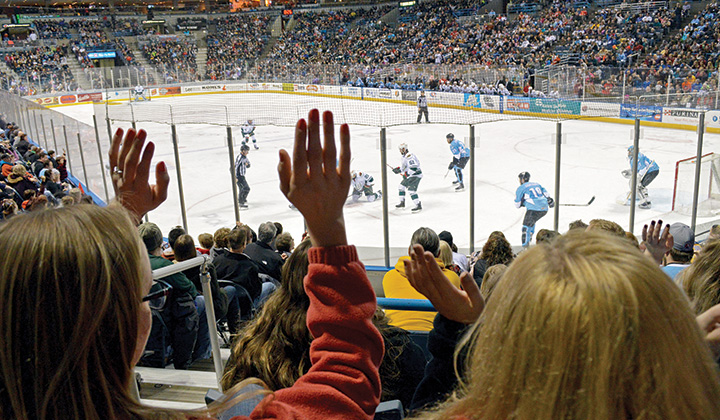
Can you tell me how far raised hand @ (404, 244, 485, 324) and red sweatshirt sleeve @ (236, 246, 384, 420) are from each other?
0.31m

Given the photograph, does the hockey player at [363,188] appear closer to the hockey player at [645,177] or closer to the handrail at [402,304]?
the hockey player at [645,177]

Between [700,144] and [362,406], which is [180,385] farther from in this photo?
[700,144]

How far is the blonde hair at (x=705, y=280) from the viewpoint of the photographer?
6.05 feet

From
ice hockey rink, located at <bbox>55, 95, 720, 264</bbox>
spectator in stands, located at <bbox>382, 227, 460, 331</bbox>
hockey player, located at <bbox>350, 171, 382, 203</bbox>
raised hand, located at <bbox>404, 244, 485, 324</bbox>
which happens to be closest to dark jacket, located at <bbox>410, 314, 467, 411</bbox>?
raised hand, located at <bbox>404, 244, 485, 324</bbox>

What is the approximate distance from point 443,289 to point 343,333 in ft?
1.47

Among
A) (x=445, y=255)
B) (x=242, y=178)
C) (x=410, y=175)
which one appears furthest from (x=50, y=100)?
(x=445, y=255)

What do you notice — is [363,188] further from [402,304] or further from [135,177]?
[135,177]

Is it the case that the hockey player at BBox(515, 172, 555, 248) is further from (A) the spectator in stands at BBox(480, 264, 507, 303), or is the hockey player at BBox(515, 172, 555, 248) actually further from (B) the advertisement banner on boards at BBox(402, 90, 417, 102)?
(B) the advertisement banner on boards at BBox(402, 90, 417, 102)

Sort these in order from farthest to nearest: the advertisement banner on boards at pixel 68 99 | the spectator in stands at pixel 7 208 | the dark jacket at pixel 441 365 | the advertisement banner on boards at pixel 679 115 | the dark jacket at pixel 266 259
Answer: the advertisement banner on boards at pixel 68 99 < the advertisement banner on boards at pixel 679 115 < the spectator in stands at pixel 7 208 < the dark jacket at pixel 266 259 < the dark jacket at pixel 441 365

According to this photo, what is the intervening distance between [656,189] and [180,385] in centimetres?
901

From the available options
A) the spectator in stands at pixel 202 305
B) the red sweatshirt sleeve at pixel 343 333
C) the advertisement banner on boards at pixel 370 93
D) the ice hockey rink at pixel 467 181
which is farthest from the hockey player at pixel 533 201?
the advertisement banner on boards at pixel 370 93

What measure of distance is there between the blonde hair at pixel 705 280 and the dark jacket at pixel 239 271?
308 cm

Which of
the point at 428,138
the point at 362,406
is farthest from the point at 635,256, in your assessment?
the point at 428,138

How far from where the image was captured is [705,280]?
1.88m
